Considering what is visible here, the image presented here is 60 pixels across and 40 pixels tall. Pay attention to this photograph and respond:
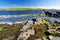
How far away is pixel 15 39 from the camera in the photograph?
14359 millimetres

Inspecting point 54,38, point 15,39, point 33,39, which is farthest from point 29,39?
point 54,38

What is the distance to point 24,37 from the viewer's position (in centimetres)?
1378

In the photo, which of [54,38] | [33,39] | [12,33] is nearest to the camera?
[33,39]

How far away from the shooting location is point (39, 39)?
13648mm

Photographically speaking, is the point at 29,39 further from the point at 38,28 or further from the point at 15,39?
the point at 38,28

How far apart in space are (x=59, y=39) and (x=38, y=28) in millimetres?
2927

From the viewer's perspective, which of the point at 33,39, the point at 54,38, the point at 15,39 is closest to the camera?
the point at 33,39

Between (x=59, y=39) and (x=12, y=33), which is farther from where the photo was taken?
(x=12, y=33)

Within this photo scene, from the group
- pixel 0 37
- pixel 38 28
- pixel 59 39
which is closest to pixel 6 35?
pixel 0 37

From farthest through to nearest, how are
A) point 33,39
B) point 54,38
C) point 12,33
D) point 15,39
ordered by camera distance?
point 12,33, point 54,38, point 15,39, point 33,39

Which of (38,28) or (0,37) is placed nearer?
(0,37)

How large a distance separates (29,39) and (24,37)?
0.49 m

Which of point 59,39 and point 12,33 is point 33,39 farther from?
point 12,33

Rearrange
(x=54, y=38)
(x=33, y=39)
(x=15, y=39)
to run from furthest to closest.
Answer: (x=54, y=38)
(x=15, y=39)
(x=33, y=39)
